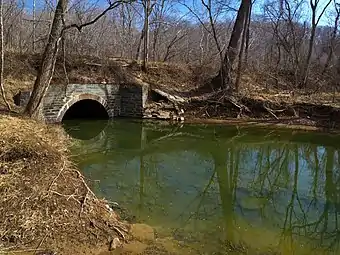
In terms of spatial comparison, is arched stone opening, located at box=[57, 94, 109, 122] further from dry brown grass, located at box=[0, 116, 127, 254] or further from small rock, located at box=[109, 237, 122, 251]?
small rock, located at box=[109, 237, 122, 251]

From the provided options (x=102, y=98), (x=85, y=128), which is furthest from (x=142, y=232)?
(x=102, y=98)

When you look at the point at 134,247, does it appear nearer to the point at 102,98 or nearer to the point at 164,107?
the point at 102,98

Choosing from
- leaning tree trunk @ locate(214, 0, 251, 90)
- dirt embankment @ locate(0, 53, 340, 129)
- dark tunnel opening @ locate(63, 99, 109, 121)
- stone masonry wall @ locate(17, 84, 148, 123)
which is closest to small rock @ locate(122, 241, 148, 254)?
stone masonry wall @ locate(17, 84, 148, 123)

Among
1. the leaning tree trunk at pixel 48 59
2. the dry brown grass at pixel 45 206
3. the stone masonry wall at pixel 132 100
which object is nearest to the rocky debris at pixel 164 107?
the stone masonry wall at pixel 132 100

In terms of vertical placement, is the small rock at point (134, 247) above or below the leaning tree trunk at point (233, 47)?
below

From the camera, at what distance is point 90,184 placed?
7746 mm

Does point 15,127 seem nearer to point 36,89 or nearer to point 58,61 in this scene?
point 36,89

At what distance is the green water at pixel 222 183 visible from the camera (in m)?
5.99

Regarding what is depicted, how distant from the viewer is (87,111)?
1747cm

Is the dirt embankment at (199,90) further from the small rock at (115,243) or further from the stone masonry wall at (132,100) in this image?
the small rock at (115,243)

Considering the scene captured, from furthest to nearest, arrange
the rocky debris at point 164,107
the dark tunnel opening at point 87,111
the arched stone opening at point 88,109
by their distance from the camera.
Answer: the rocky debris at point 164,107 → the dark tunnel opening at point 87,111 → the arched stone opening at point 88,109

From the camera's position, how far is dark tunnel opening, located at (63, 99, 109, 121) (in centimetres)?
1658

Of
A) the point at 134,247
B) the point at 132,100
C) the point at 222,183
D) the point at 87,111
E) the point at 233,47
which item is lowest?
the point at 134,247

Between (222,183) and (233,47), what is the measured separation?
35.0ft
